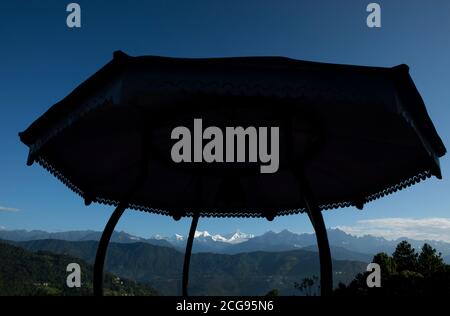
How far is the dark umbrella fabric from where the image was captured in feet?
17.1

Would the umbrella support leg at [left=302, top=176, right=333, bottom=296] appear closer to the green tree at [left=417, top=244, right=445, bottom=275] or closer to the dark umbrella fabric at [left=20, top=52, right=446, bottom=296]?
the dark umbrella fabric at [left=20, top=52, right=446, bottom=296]

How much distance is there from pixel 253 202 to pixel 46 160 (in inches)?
270

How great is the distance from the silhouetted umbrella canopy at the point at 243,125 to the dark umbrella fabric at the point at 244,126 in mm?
19

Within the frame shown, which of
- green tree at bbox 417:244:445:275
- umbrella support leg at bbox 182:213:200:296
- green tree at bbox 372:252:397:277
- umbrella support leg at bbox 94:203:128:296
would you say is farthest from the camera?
green tree at bbox 417:244:445:275

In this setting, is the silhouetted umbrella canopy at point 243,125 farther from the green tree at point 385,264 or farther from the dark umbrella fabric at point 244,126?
the green tree at point 385,264

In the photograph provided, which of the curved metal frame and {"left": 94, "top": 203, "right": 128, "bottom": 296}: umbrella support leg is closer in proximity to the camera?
the curved metal frame

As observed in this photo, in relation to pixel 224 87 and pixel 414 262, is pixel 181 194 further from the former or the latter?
pixel 414 262

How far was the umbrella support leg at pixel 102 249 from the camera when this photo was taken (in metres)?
7.12

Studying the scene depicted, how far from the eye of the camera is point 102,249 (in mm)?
7449

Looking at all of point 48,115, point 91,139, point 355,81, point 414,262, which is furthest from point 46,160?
point 414,262

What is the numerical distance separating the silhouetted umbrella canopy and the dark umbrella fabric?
0.06 feet

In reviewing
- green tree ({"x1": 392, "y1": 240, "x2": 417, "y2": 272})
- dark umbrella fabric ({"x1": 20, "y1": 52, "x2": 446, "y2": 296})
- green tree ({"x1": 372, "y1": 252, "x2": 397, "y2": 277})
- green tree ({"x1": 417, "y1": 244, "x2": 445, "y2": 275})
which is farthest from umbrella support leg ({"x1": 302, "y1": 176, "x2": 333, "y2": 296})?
green tree ({"x1": 392, "y1": 240, "x2": 417, "y2": 272})
